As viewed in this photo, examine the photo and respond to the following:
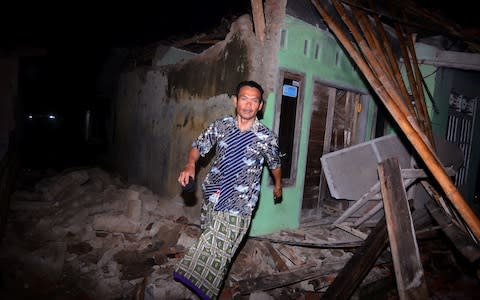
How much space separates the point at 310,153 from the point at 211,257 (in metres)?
3.64

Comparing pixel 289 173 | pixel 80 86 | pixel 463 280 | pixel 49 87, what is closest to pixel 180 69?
pixel 289 173

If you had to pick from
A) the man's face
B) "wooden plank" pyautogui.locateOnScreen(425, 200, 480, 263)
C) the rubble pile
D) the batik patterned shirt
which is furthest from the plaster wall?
"wooden plank" pyautogui.locateOnScreen(425, 200, 480, 263)

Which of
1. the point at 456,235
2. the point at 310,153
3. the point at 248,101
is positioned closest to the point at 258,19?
the point at 248,101

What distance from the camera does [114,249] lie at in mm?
4453

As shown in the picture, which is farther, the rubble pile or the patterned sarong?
the rubble pile

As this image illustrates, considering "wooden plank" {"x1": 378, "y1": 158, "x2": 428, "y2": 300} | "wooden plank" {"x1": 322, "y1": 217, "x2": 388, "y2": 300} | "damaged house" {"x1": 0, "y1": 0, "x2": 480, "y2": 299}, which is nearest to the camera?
"wooden plank" {"x1": 378, "y1": 158, "x2": 428, "y2": 300}

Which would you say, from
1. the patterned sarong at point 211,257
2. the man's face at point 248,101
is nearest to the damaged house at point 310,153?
the patterned sarong at point 211,257

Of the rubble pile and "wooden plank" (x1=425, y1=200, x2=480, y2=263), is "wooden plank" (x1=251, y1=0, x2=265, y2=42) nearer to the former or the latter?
the rubble pile

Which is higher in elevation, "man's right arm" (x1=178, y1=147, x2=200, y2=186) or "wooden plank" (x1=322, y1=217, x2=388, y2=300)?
"man's right arm" (x1=178, y1=147, x2=200, y2=186)

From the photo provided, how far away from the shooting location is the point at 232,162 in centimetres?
294

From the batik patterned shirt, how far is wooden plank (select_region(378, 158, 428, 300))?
1.87 meters

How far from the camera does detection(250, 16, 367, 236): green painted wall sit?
4.90 meters

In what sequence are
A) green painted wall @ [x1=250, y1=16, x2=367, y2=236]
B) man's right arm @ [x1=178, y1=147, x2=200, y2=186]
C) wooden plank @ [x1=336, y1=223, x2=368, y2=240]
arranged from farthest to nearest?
wooden plank @ [x1=336, y1=223, x2=368, y2=240] < green painted wall @ [x1=250, y1=16, x2=367, y2=236] < man's right arm @ [x1=178, y1=147, x2=200, y2=186]

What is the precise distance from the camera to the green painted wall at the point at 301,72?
490 cm
